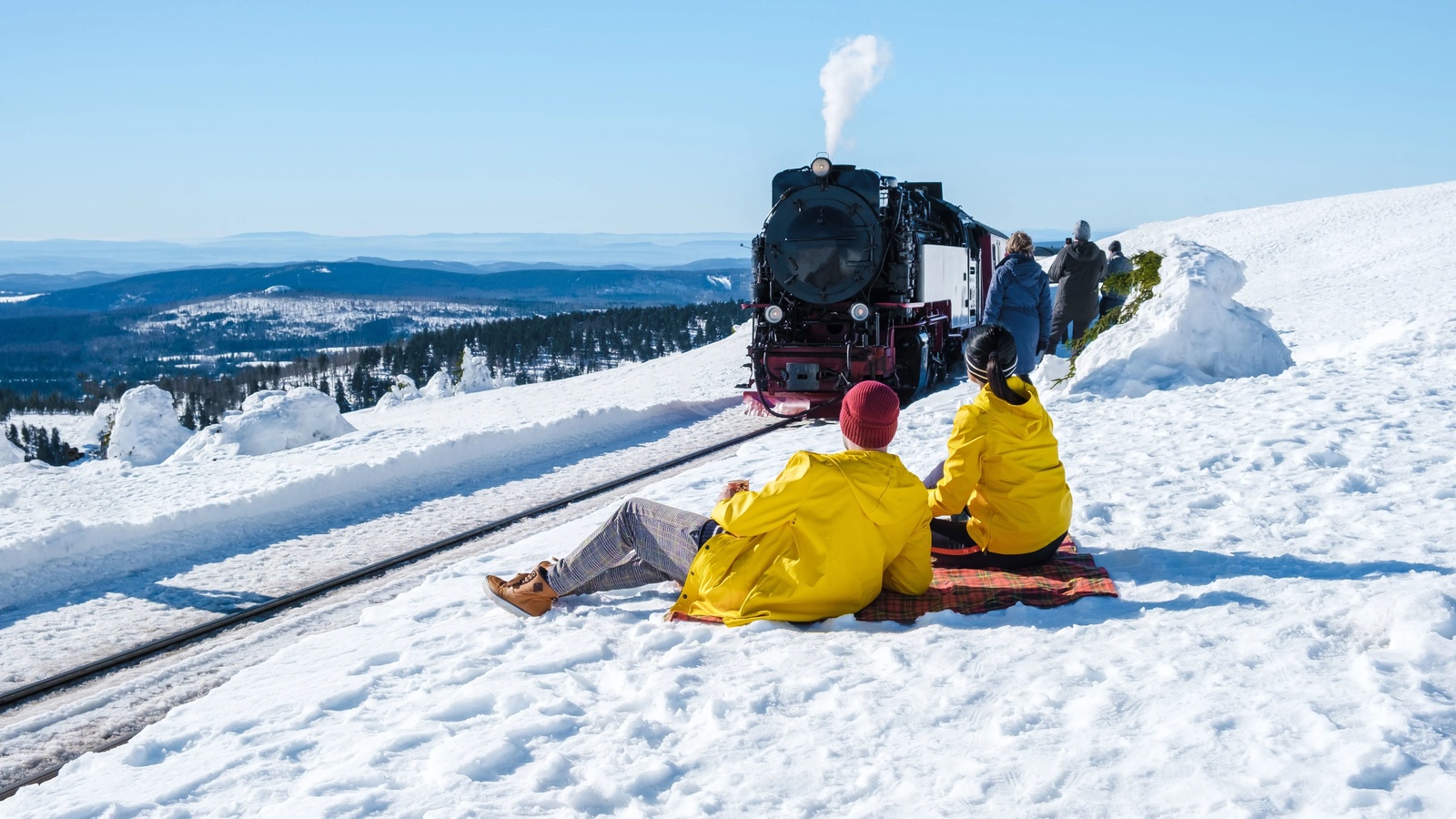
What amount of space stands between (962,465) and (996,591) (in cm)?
63

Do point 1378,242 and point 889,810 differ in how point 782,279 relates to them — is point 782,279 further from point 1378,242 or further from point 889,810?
point 1378,242

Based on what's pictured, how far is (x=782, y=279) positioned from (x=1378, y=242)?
25.0 metres

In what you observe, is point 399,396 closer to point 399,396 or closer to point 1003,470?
point 399,396

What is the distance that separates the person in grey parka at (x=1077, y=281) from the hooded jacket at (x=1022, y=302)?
2.45 metres

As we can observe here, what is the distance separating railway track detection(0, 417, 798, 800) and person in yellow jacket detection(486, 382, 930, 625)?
9.08ft

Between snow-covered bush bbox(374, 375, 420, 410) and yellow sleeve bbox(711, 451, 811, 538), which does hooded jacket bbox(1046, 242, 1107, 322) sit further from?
snow-covered bush bbox(374, 375, 420, 410)

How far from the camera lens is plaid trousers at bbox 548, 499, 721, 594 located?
480cm

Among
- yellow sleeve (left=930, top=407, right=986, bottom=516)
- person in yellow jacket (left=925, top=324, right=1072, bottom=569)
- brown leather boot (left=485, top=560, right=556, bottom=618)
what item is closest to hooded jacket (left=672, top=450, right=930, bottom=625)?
yellow sleeve (left=930, top=407, right=986, bottom=516)

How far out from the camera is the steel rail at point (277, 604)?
18.1 feet

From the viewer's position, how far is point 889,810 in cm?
302

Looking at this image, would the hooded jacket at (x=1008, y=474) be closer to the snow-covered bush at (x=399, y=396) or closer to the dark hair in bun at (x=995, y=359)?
the dark hair in bun at (x=995, y=359)

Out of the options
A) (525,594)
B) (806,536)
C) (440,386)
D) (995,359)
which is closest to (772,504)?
(806,536)

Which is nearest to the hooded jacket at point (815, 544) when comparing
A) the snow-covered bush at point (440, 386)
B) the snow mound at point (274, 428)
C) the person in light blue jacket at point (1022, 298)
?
the person in light blue jacket at point (1022, 298)

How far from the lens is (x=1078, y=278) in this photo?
12922 millimetres
